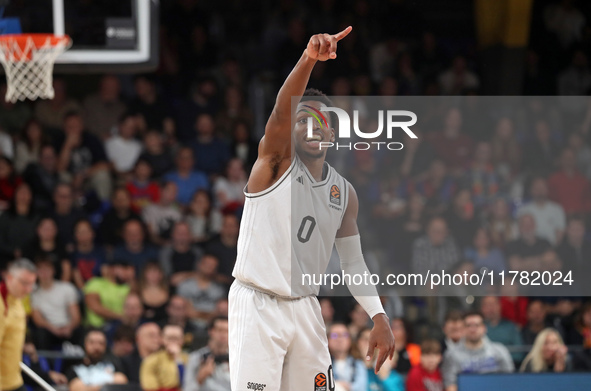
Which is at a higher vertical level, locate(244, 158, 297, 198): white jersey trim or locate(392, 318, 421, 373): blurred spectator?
locate(244, 158, 297, 198): white jersey trim

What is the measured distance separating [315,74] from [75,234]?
3686 millimetres

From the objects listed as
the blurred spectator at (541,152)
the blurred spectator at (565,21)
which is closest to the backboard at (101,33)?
the blurred spectator at (541,152)

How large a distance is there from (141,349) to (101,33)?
2721 mm

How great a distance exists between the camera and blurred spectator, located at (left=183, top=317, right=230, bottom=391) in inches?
301

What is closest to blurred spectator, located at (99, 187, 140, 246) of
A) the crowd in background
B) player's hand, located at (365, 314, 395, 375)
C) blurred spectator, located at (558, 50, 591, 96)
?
the crowd in background

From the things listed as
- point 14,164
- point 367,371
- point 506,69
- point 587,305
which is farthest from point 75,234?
point 506,69

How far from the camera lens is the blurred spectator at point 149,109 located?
10320 millimetres

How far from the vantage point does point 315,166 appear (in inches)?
201

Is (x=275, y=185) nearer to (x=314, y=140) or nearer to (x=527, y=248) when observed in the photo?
(x=314, y=140)

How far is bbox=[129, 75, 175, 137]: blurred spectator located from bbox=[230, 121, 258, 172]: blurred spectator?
0.72 metres

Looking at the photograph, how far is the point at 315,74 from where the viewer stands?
36.6ft

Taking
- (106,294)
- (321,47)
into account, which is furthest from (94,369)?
(321,47)

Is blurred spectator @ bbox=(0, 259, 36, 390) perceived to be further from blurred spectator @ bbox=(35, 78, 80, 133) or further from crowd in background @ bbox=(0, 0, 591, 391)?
blurred spectator @ bbox=(35, 78, 80, 133)

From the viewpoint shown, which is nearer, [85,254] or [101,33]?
[101,33]
